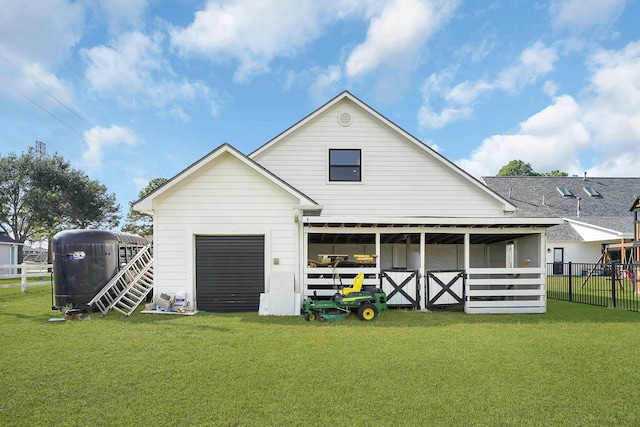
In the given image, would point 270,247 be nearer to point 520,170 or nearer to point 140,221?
point 140,221

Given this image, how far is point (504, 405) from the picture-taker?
13.2 feet

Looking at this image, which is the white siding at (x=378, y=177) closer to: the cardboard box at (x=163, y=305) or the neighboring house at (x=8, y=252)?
the cardboard box at (x=163, y=305)

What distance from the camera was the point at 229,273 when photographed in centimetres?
1003

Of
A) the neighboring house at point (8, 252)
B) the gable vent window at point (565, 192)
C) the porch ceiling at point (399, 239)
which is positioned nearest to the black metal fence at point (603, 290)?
the porch ceiling at point (399, 239)

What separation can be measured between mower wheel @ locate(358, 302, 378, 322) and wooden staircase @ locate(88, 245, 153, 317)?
6.03 m

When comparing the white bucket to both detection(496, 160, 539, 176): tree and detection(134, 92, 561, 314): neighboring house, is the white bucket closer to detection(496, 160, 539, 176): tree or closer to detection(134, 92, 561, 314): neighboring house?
detection(134, 92, 561, 314): neighboring house

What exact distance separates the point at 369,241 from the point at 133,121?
1210 centimetres

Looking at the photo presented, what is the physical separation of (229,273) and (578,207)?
93.9ft

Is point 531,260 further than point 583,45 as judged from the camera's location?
No

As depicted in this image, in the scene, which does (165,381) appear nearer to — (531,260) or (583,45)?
(531,260)

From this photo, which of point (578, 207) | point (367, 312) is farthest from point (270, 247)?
point (578, 207)

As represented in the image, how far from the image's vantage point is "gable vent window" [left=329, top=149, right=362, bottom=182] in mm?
13070

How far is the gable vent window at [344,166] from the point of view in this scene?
1307 cm

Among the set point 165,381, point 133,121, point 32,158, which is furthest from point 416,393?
point 32,158
